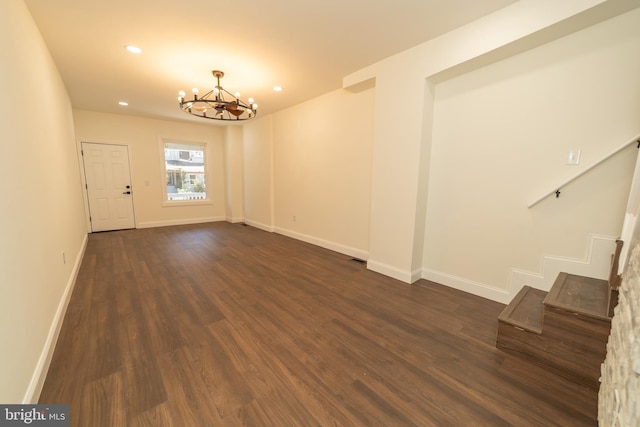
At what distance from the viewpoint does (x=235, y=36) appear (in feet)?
8.80

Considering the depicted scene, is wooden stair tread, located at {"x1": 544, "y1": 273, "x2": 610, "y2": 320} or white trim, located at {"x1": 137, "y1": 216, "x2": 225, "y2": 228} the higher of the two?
wooden stair tread, located at {"x1": 544, "y1": 273, "x2": 610, "y2": 320}

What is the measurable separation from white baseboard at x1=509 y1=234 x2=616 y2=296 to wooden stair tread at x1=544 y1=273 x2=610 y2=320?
7 centimetres

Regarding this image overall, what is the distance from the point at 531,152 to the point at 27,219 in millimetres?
4068

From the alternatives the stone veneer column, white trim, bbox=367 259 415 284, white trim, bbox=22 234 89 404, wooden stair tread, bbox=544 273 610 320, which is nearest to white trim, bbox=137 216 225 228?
white trim, bbox=22 234 89 404

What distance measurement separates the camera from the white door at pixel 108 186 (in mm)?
5656

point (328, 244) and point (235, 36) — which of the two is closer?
point (235, 36)

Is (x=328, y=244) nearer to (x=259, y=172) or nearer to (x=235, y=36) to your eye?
(x=259, y=172)

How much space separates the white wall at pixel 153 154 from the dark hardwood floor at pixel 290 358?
11.4 feet

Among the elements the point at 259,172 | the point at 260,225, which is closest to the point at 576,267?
the point at 260,225

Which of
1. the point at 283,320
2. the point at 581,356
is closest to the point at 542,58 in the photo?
the point at 581,356

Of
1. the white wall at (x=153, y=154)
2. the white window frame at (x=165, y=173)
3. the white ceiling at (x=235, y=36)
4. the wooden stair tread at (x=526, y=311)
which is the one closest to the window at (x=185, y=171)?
the white window frame at (x=165, y=173)

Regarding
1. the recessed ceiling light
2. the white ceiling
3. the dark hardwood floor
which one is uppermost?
the white ceiling

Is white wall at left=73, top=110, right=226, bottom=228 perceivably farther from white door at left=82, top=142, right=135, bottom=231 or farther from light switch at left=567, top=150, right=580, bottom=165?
light switch at left=567, top=150, right=580, bottom=165

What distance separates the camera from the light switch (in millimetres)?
2195
